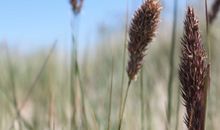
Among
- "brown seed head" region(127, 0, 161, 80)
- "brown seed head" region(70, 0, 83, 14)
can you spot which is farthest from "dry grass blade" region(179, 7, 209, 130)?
"brown seed head" region(70, 0, 83, 14)

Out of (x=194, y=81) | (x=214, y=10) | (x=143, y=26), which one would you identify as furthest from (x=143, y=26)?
(x=214, y=10)

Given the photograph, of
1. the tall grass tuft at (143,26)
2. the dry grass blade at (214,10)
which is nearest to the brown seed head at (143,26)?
the tall grass tuft at (143,26)

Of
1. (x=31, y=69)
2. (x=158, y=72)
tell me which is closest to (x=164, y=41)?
(x=158, y=72)

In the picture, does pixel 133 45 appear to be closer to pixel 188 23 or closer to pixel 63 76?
pixel 188 23

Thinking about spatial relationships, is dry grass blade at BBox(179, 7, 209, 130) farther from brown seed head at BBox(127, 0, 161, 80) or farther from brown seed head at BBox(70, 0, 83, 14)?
brown seed head at BBox(70, 0, 83, 14)

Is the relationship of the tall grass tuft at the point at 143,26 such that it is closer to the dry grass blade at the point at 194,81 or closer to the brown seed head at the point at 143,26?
the brown seed head at the point at 143,26

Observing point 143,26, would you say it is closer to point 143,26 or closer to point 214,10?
point 143,26
